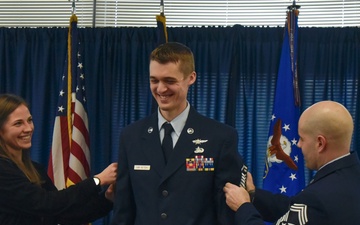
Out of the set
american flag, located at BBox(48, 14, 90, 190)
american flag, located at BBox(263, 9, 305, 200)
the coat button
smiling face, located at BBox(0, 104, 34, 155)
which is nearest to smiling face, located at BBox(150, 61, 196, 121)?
the coat button

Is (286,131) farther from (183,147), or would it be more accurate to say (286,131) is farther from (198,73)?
(183,147)

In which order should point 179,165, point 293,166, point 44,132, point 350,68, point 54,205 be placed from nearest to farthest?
point 179,165 < point 54,205 < point 293,166 < point 350,68 < point 44,132

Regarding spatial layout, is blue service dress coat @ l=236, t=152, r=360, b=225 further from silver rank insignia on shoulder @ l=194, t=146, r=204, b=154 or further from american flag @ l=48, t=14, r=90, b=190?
american flag @ l=48, t=14, r=90, b=190

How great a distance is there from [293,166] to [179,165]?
1.75m

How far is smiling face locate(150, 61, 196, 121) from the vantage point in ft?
7.75

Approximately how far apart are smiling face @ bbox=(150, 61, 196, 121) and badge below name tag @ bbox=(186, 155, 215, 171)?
258 mm

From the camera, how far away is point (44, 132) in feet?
15.4

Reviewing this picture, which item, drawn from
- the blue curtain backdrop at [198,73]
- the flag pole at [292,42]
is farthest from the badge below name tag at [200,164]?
the blue curtain backdrop at [198,73]

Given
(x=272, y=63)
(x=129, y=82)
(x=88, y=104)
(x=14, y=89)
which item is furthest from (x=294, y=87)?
(x=14, y=89)

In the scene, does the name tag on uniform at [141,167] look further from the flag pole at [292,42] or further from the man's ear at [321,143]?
the flag pole at [292,42]

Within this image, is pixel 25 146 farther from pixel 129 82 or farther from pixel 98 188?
pixel 129 82

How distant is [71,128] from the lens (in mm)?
4172

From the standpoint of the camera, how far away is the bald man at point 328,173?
203 centimetres

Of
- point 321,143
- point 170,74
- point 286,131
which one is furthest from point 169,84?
point 286,131
